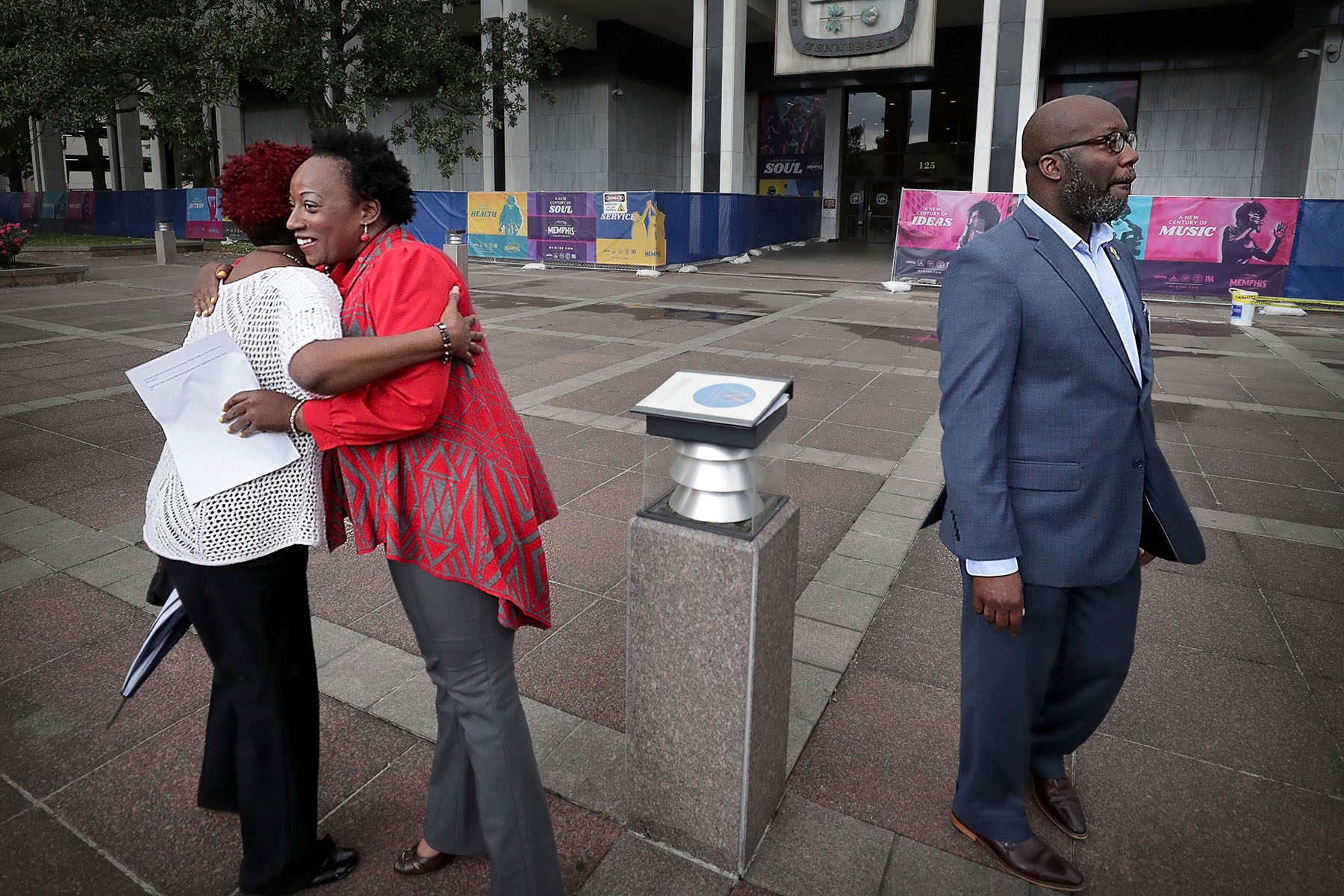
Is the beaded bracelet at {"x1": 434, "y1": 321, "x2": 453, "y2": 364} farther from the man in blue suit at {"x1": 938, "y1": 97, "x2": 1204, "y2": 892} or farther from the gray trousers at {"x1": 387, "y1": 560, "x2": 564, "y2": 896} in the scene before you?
the man in blue suit at {"x1": 938, "y1": 97, "x2": 1204, "y2": 892}

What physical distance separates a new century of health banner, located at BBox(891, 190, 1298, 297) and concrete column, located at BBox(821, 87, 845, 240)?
16449 millimetres

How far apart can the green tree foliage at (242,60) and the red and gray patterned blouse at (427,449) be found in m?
18.7

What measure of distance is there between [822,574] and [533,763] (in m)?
2.44

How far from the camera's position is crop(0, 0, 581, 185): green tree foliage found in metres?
19.2

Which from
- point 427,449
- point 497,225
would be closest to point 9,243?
point 497,225

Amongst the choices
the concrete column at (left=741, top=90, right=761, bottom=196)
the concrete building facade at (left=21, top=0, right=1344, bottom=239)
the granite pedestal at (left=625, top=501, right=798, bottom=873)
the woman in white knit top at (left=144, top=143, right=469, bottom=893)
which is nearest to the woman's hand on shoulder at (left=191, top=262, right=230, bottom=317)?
the woman in white knit top at (left=144, top=143, right=469, bottom=893)

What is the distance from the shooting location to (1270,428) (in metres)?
7.30

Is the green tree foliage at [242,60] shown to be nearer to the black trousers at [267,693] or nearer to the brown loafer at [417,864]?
the black trousers at [267,693]

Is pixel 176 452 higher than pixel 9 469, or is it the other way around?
pixel 176 452

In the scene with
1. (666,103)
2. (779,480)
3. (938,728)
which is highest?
(666,103)

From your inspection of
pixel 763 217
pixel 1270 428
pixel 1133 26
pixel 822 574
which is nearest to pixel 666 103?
pixel 763 217

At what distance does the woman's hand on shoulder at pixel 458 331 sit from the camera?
1827mm

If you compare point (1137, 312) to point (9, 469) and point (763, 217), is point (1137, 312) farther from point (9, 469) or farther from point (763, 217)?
point (763, 217)

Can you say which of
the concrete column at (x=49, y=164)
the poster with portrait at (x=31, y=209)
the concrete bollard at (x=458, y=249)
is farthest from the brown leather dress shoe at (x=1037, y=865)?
the concrete column at (x=49, y=164)
